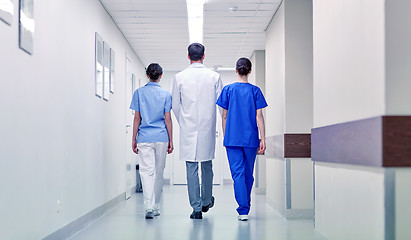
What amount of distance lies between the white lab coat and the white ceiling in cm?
137

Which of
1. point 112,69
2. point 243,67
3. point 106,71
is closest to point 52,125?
point 243,67

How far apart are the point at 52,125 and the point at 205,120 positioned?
6.41 ft

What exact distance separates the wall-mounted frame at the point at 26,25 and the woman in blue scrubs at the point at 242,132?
2.42 meters

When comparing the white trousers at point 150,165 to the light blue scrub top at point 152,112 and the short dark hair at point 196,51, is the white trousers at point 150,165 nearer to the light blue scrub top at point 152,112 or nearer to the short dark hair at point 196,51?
the light blue scrub top at point 152,112

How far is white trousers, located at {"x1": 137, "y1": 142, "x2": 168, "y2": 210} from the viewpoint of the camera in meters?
5.77

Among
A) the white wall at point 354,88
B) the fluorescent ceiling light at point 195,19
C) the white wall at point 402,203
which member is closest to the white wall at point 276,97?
the fluorescent ceiling light at point 195,19

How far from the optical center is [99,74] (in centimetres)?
621

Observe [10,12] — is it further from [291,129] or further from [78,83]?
[291,129]

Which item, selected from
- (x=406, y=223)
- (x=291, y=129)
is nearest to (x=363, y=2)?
(x=406, y=223)

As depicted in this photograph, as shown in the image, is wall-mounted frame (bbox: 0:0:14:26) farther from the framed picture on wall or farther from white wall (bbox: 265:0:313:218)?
white wall (bbox: 265:0:313:218)

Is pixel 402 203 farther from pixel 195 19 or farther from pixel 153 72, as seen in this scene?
pixel 195 19

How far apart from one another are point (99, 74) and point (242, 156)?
80.8 inches

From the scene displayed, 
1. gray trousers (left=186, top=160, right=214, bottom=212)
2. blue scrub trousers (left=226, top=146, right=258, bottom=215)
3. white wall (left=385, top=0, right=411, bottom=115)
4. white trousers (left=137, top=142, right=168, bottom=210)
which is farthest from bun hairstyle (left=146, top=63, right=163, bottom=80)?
white wall (left=385, top=0, right=411, bottom=115)

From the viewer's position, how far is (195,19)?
7449mm
